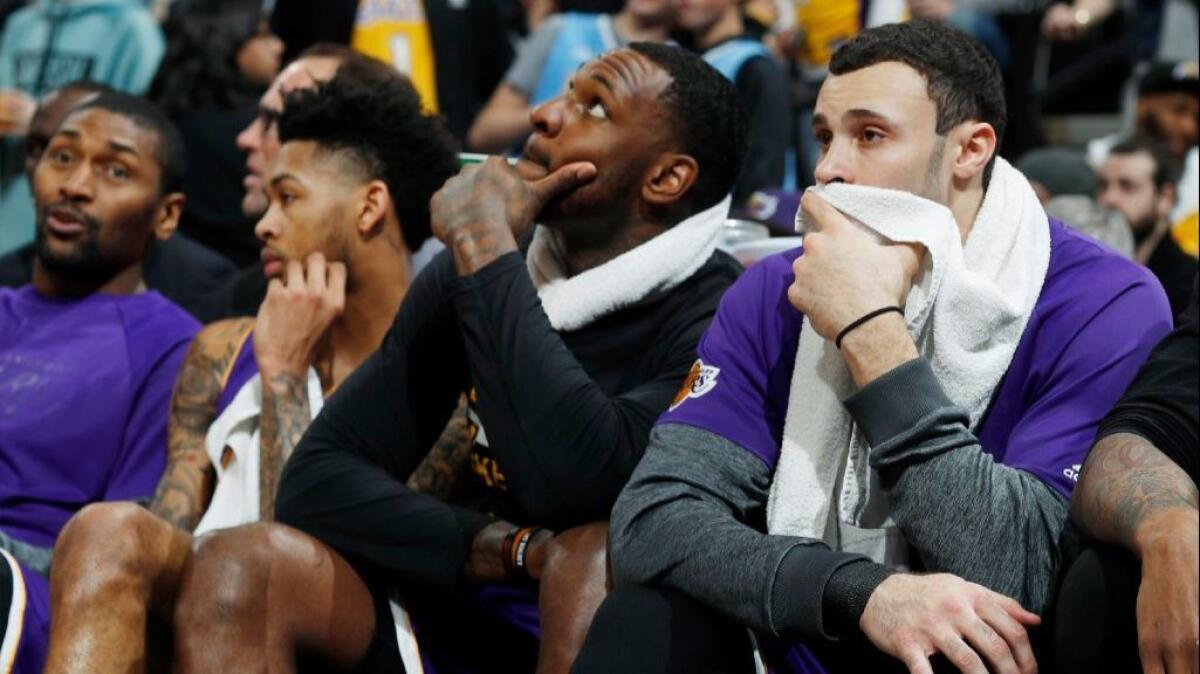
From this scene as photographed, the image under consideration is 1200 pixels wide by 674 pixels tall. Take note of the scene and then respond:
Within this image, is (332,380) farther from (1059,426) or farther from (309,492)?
(1059,426)

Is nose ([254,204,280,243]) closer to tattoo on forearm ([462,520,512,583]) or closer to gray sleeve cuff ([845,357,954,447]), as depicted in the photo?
tattoo on forearm ([462,520,512,583])

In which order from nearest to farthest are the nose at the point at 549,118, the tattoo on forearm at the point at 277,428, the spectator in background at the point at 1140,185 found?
the nose at the point at 549,118 → the tattoo on forearm at the point at 277,428 → the spectator in background at the point at 1140,185

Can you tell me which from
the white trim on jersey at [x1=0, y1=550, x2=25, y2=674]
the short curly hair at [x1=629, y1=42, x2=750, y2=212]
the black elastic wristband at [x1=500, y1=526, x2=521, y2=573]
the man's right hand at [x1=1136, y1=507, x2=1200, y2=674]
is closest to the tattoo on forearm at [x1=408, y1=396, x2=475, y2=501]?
the black elastic wristband at [x1=500, y1=526, x2=521, y2=573]

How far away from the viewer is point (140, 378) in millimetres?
4535

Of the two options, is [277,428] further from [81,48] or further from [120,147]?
[81,48]

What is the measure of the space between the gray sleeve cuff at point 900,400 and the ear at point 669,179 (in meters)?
1.08

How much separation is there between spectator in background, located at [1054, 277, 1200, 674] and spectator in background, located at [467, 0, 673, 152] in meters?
3.90

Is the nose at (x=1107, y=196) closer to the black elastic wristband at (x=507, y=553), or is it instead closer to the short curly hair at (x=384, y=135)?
the short curly hair at (x=384, y=135)

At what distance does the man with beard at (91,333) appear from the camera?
174 inches

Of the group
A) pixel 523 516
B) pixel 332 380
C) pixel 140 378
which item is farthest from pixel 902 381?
pixel 140 378

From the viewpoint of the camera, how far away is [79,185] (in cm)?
477

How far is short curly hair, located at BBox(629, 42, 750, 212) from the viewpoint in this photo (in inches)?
154

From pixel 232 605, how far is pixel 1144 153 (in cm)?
453

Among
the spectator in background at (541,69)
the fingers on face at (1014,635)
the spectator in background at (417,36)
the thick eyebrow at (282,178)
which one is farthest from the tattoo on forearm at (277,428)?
the spectator in background at (417,36)
